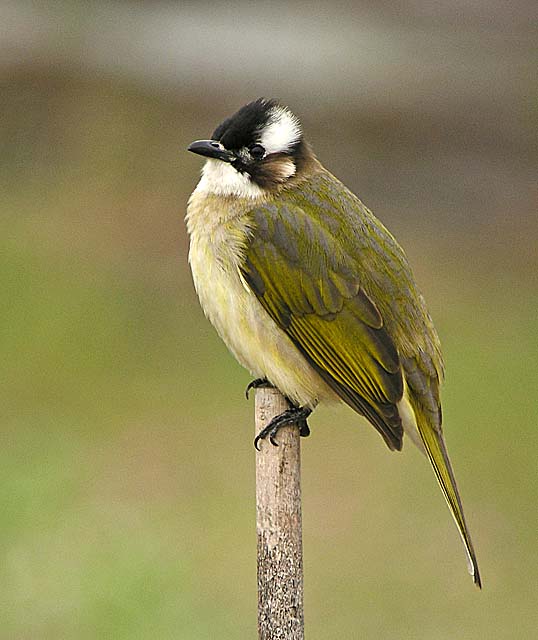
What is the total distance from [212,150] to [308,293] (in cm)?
57

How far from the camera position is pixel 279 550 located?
338cm

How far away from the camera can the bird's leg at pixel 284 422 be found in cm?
363

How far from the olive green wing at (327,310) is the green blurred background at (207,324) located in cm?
269

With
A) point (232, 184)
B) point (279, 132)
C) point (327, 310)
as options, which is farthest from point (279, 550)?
point (279, 132)

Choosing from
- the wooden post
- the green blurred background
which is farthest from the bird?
the green blurred background

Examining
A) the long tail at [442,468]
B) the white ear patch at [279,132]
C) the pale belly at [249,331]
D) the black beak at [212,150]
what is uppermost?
the white ear patch at [279,132]

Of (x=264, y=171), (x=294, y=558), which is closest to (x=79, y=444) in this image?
(x=264, y=171)

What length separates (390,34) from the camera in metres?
12.1

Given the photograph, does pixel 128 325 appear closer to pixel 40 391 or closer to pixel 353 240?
pixel 40 391

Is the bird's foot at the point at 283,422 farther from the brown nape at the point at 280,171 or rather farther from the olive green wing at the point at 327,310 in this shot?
the brown nape at the point at 280,171

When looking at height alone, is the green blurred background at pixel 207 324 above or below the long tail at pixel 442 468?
above

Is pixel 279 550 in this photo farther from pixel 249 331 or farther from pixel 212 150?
pixel 212 150

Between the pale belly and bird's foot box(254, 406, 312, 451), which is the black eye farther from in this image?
bird's foot box(254, 406, 312, 451)

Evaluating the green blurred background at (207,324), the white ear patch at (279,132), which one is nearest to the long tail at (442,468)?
the white ear patch at (279,132)
